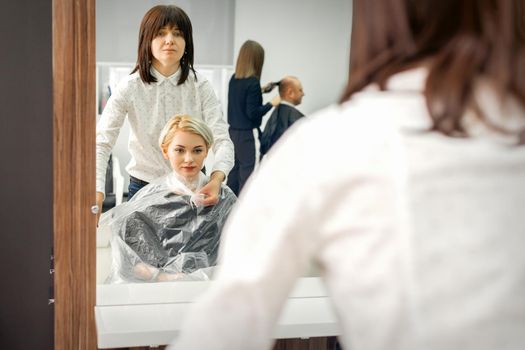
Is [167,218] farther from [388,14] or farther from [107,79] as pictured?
[388,14]

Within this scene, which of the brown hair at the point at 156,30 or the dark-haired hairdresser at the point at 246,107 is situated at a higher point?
the brown hair at the point at 156,30

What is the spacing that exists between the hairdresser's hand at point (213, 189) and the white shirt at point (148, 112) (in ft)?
0.47

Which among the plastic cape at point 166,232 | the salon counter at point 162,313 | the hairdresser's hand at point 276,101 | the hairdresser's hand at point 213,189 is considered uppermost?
the hairdresser's hand at point 276,101

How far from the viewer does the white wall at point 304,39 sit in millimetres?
2258

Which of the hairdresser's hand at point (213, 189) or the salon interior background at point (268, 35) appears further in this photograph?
the hairdresser's hand at point (213, 189)

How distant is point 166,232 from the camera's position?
2295 millimetres

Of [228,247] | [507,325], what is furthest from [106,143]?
[507,325]

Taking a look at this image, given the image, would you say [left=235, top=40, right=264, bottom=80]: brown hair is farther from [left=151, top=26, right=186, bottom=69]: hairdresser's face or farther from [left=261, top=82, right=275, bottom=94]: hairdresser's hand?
[left=151, top=26, right=186, bottom=69]: hairdresser's face

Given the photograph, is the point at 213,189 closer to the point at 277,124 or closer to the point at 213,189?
the point at 213,189

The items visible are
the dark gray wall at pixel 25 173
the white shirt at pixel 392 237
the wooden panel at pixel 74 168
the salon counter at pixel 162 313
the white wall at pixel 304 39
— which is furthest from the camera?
the dark gray wall at pixel 25 173

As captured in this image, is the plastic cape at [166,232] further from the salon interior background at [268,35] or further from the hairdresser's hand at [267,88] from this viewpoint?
the hairdresser's hand at [267,88]

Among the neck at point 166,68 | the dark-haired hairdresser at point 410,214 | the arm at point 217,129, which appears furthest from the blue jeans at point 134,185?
the dark-haired hairdresser at point 410,214

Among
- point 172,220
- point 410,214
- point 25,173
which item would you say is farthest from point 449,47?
point 25,173

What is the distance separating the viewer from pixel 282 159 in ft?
2.34
